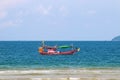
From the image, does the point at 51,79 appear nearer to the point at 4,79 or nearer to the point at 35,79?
the point at 35,79

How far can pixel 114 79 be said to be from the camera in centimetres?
3183

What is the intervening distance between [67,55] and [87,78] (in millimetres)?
69443

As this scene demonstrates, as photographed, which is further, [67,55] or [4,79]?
[67,55]

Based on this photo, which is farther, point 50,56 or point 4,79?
point 50,56

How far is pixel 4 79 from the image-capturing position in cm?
3291

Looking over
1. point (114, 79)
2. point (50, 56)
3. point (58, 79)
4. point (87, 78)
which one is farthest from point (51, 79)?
point (50, 56)

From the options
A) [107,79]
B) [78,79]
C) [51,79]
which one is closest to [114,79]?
[107,79]

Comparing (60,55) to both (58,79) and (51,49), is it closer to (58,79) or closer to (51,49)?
(51,49)

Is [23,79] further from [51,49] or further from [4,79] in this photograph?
[51,49]

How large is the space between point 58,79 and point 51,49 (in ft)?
229

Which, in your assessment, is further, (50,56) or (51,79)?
(50,56)

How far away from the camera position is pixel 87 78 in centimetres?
3238

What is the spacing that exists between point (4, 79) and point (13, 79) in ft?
2.42

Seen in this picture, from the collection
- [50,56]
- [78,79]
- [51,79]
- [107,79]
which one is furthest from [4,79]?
[50,56]
